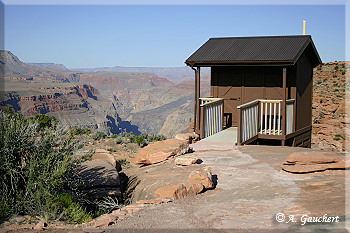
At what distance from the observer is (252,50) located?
43.0ft

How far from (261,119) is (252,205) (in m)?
6.90

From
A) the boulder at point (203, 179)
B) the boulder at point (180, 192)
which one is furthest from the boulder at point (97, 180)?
the boulder at point (180, 192)

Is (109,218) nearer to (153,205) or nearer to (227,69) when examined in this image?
(153,205)

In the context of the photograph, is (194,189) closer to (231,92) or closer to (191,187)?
(191,187)

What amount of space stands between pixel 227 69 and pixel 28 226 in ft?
32.4

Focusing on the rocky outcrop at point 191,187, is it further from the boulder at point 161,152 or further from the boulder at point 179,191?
the boulder at point 161,152

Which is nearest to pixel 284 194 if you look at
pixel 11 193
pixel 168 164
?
pixel 168 164

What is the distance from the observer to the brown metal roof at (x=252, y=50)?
12.2m

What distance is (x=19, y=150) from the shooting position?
7.19 meters

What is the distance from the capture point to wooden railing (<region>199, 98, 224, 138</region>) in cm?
1212

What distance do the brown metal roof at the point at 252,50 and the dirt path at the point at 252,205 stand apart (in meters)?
4.80

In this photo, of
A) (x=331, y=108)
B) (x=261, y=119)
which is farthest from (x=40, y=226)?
(x=331, y=108)

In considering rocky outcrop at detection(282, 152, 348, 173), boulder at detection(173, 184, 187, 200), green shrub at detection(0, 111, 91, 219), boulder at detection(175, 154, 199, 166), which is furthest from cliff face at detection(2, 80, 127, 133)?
boulder at detection(173, 184, 187, 200)

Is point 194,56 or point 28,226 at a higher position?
point 194,56
